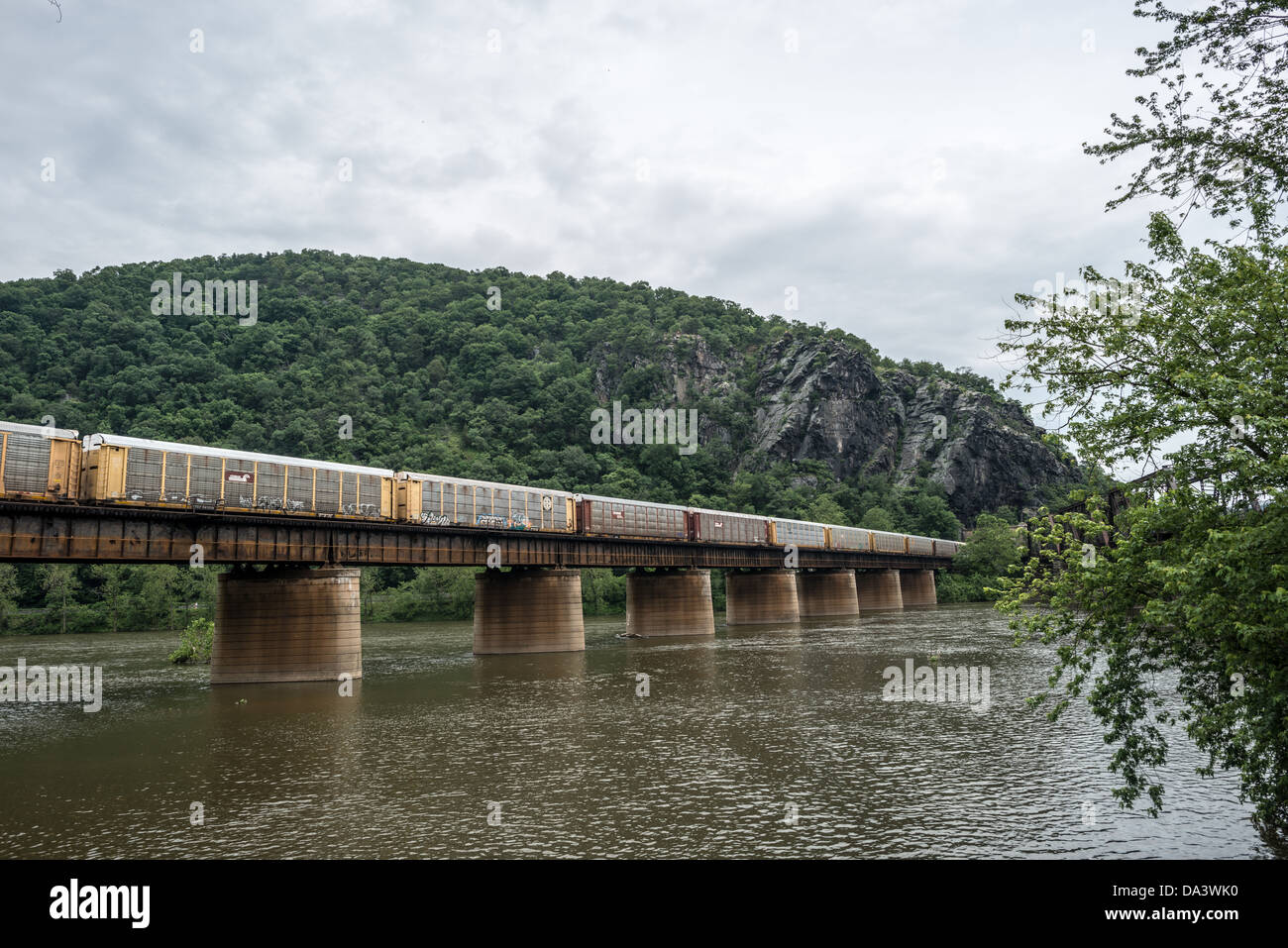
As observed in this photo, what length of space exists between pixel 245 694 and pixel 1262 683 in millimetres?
35579

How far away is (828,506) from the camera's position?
492 ft

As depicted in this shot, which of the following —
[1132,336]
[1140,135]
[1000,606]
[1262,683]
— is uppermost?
[1140,135]

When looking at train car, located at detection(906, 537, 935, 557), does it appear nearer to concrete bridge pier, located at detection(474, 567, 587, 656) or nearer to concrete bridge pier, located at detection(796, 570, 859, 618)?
concrete bridge pier, located at detection(796, 570, 859, 618)

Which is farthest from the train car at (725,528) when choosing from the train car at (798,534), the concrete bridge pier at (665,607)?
the concrete bridge pier at (665,607)

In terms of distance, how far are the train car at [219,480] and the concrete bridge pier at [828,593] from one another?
69.0 m

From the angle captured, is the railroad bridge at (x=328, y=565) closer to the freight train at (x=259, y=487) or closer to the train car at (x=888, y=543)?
the freight train at (x=259, y=487)

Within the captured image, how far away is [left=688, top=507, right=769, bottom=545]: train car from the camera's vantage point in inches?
2916

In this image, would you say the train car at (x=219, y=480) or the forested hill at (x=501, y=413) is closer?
the train car at (x=219, y=480)

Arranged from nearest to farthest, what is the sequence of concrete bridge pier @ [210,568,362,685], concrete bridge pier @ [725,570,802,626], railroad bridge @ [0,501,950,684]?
1. railroad bridge @ [0,501,950,684]
2. concrete bridge pier @ [210,568,362,685]
3. concrete bridge pier @ [725,570,802,626]

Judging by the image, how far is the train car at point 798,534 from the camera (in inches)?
3466

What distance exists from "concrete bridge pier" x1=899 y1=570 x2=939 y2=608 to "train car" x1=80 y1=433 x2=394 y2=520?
9881 cm

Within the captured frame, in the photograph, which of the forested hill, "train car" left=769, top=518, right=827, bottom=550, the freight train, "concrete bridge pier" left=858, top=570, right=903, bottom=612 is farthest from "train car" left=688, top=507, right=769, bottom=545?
the forested hill
